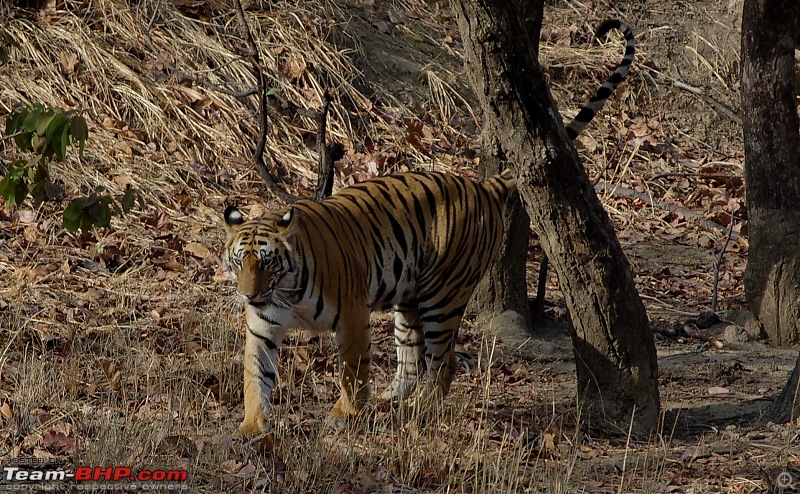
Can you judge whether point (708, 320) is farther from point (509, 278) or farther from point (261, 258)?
point (261, 258)

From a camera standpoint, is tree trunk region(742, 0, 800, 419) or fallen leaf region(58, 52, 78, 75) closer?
tree trunk region(742, 0, 800, 419)

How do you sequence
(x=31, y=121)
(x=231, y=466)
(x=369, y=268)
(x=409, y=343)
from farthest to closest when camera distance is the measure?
(x=409, y=343) < (x=369, y=268) < (x=231, y=466) < (x=31, y=121)

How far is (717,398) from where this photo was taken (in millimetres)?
6145

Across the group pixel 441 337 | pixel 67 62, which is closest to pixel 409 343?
pixel 441 337

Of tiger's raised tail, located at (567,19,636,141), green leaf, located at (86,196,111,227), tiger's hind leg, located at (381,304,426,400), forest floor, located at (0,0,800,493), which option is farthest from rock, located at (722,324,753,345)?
green leaf, located at (86,196,111,227)

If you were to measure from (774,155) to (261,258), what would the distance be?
365cm

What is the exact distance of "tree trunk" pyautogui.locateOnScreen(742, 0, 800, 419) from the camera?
6883 mm

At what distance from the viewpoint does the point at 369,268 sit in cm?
602

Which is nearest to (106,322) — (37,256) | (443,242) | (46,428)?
(37,256)

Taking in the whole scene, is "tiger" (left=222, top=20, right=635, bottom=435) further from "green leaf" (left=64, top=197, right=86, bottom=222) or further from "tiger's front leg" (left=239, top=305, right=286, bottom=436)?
"green leaf" (left=64, top=197, right=86, bottom=222)

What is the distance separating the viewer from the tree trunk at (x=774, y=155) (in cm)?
688

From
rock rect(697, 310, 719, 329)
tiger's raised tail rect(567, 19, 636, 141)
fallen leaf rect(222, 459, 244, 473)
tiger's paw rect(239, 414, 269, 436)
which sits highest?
tiger's raised tail rect(567, 19, 636, 141)

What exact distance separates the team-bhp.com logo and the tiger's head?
1126 mm

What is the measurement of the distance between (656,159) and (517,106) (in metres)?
5.92
